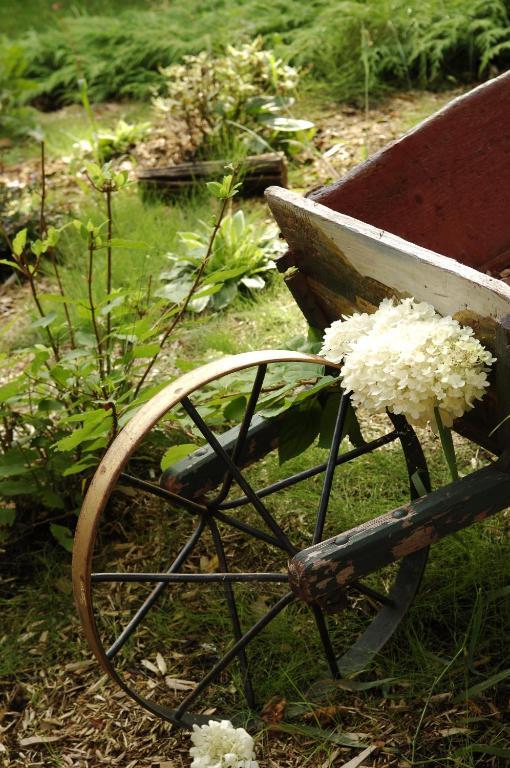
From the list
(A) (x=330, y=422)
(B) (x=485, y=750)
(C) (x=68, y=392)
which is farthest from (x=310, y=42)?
(B) (x=485, y=750)

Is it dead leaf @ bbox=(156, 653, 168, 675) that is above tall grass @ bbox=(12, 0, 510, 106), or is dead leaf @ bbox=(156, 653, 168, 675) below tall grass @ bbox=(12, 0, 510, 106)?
below

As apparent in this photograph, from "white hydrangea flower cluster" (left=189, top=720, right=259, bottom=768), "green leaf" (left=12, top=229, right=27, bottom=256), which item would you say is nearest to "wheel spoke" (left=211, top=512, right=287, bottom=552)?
"white hydrangea flower cluster" (left=189, top=720, right=259, bottom=768)

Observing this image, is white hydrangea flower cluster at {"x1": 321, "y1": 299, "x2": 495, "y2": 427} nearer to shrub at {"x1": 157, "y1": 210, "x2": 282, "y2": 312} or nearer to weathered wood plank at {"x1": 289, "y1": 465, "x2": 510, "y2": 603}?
weathered wood plank at {"x1": 289, "y1": 465, "x2": 510, "y2": 603}

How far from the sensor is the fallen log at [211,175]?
389 centimetres

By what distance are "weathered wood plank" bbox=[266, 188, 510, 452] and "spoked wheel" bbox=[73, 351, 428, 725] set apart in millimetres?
188

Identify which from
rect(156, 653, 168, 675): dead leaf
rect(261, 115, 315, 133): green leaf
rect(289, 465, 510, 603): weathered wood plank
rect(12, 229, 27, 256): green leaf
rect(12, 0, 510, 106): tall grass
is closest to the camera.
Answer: rect(289, 465, 510, 603): weathered wood plank

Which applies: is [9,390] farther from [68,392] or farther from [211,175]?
[211,175]

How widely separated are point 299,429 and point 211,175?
2.43m

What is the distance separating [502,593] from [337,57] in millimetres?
3888

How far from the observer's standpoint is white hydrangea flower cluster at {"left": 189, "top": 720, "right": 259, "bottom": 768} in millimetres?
1584

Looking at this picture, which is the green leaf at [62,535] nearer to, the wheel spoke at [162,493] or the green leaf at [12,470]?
the green leaf at [12,470]

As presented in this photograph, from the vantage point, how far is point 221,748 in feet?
5.24

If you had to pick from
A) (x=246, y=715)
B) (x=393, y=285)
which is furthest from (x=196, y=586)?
(x=393, y=285)

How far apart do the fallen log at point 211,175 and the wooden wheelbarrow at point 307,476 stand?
1.62 metres
